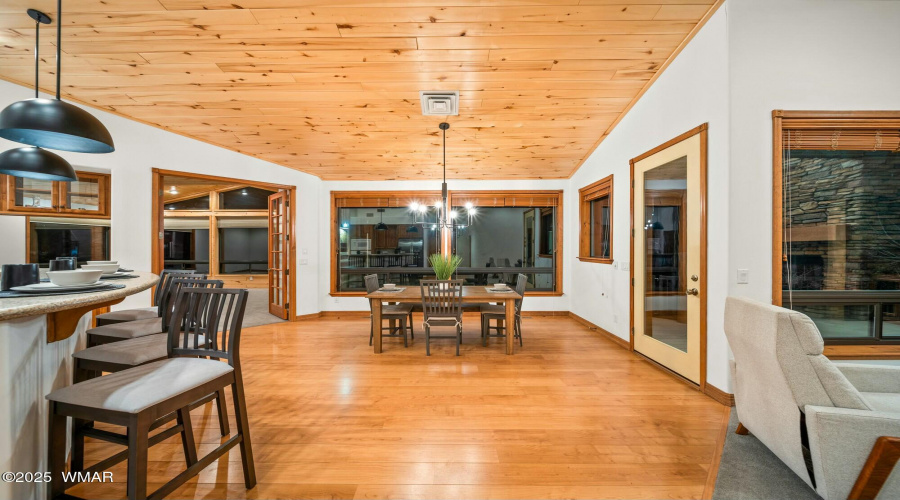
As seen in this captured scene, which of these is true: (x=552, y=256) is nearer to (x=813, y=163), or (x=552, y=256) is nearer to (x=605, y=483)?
(x=813, y=163)

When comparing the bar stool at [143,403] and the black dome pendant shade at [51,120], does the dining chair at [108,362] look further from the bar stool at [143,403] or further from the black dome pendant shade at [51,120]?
the black dome pendant shade at [51,120]

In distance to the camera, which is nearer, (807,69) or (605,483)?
(605,483)

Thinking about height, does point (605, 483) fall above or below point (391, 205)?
below

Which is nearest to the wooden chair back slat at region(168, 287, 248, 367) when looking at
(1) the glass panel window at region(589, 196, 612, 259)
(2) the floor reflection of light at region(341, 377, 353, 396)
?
(2) the floor reflection of light at region(341, 377, 353, 396)

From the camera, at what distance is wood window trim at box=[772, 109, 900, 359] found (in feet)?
8.22

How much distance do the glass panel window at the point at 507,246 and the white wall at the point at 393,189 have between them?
306 mm

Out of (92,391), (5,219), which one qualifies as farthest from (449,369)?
(5,219)

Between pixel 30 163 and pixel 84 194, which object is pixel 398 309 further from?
pixel 84 194

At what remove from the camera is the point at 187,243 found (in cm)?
927

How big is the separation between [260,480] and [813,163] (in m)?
4.36

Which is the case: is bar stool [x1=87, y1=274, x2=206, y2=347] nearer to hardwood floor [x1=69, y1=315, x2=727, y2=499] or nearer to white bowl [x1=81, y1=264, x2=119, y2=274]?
white bowl [x1=81, y1=264, x2=119, y2=274]

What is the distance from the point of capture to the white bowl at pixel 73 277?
1.47 metres

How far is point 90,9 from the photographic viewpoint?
2281 mm

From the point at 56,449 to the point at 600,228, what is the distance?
530cm
